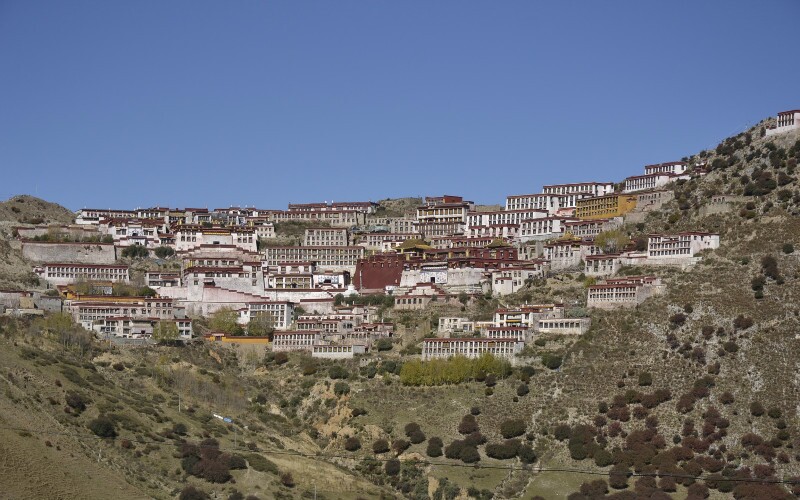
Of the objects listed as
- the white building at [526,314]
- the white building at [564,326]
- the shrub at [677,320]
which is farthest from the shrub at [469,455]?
the shrub at [677,320]

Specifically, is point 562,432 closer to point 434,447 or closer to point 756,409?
point 434,447

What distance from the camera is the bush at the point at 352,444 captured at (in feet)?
267

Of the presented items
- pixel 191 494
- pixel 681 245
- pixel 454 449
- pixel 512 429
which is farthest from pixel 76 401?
pixel 681 245

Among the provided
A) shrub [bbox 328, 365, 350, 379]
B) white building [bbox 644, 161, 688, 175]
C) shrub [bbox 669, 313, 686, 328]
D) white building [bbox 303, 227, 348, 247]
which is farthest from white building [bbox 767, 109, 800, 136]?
shrub [bbox 328, 365, 350, 379]

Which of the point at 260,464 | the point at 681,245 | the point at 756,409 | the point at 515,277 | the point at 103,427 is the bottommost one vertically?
the point at 260,464

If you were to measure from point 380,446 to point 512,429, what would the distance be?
6564 millimetres

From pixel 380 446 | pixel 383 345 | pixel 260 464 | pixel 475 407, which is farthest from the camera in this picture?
pixel 383 345

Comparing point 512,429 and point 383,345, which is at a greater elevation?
point 383,345

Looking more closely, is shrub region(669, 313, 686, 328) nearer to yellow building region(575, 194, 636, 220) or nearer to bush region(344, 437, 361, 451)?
bush region(344, 437, 361, 451)

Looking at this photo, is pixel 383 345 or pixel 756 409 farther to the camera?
pixel 383 345

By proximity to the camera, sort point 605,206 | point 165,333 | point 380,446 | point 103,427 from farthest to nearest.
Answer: point 605,206, point 165,333, point 380,446, point 103,427

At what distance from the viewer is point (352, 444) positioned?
81.4 m

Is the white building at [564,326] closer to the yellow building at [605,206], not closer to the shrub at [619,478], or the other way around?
the shrub at [619,478]

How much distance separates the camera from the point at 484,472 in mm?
77500
